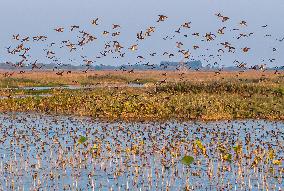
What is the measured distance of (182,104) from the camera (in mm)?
50656

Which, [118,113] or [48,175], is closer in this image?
[48,175]

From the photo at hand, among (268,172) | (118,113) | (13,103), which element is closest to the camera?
(268,172)

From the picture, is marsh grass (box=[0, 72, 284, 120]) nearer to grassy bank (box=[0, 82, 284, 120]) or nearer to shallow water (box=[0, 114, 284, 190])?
grassy bank (box=[0, 82, 284, 120])

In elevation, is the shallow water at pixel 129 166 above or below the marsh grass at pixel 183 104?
below

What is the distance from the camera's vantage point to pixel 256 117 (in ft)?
161

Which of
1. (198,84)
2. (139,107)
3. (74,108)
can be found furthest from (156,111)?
(198,84)

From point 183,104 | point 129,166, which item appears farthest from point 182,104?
point 129,166

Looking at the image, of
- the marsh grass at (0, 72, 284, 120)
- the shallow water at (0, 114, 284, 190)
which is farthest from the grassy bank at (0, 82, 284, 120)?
the shallow water at (0, 114, 284, 190)

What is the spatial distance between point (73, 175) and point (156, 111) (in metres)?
26.5

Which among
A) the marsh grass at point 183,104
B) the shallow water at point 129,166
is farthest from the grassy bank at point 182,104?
the shallow water at point 129,166

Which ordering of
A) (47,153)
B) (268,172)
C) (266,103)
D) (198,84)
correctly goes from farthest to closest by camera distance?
(198,84), (266,103), (47,153), (268,172)

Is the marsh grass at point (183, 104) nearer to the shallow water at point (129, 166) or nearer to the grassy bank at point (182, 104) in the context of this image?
the grassy bank at point (182, 104)

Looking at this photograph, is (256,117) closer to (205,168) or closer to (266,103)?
(266,103)

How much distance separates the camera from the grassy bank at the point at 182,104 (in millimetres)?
48719
